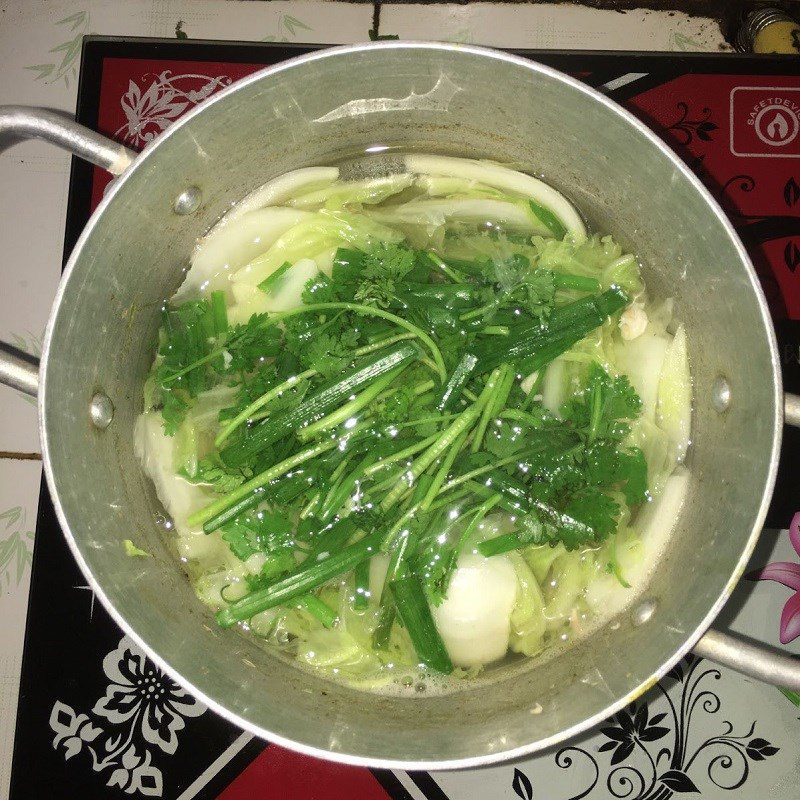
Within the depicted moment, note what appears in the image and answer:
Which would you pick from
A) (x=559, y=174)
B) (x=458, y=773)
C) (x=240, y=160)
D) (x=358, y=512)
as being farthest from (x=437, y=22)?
(x=458, y=773)

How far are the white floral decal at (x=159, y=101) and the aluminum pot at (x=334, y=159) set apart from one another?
44 centimetres

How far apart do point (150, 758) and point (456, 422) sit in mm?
1167

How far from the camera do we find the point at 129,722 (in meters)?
1.83

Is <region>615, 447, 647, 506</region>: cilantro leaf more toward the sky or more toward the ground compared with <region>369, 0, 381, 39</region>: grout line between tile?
more toward the ground

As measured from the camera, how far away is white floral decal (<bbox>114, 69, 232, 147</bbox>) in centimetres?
202

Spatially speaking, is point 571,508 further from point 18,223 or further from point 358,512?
point 18,223

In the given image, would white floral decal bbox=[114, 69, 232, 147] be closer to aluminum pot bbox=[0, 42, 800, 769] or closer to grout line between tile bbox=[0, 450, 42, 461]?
aluminum pot bbox=[0, 42, 800, 769]

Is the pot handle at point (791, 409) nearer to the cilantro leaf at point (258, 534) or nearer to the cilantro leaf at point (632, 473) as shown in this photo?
the cilantro leaf at point (632, 473)

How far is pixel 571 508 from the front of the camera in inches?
62.3

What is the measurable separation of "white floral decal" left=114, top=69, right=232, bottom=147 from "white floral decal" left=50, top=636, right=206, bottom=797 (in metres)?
1.38

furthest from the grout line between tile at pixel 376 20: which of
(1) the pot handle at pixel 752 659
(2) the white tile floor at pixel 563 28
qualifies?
(1) the pot handle at pixel 752 659

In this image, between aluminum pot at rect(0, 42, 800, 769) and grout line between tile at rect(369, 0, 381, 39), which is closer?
aluminum pot at rect(0, 42, 800, 769)

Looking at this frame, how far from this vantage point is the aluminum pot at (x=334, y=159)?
1.39 metres

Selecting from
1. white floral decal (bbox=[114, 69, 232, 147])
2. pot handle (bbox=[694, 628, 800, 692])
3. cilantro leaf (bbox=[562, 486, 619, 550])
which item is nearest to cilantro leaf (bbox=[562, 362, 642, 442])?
cilantro leaf (bbox=[562, 486, 619, 550])
